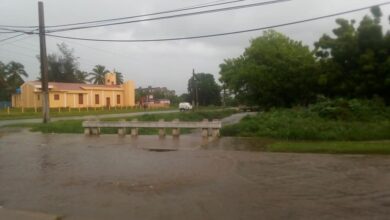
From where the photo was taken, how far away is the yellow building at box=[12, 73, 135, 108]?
61.2 meters

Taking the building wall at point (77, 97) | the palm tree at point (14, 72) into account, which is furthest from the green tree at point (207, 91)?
the palm tree at point (14, 72)

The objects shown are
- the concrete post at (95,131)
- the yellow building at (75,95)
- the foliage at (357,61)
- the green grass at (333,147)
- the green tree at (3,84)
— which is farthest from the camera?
the green tree at (3,84)

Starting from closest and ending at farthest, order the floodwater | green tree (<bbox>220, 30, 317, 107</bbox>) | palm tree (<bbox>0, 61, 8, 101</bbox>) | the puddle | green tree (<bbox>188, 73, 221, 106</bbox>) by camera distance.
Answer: the floodwater, the puddle, green tree (<bbox>220, 30, 317, 107</bbox>), palm tree (<bbox>0, 61, 8, 101</bbox>), green tree (<bbox>188, 73, 221, 106</bbox>)

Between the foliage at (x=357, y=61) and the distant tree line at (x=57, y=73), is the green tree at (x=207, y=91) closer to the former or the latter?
the distant tree line at (x=57, y=73)

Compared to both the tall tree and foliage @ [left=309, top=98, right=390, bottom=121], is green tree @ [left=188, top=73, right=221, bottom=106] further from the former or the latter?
foliage @ [left=309, top=98, right=390, bottom=121]

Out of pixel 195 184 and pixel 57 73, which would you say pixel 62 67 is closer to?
pixel 57 73

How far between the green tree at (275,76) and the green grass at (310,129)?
10189mm

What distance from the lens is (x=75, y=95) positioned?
64688mm

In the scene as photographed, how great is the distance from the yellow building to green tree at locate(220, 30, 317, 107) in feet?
97.7

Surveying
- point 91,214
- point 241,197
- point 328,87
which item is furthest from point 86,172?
point 328,87

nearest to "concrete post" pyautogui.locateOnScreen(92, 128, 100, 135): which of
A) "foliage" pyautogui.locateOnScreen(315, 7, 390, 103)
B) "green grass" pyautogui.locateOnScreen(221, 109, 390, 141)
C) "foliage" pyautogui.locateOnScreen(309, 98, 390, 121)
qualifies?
"green grass" pyautogui.locateOnScreen(221, 109, 390, 141)

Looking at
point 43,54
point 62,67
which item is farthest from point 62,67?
point 43,54

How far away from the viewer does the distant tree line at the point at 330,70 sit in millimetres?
23531

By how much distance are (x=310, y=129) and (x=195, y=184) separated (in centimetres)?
916
